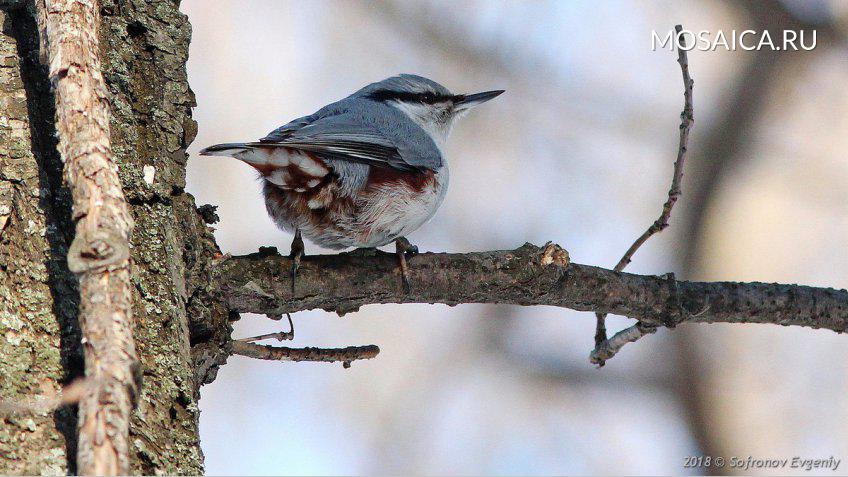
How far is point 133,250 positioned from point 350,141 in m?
1.13

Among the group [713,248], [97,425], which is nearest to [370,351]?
[97,425]

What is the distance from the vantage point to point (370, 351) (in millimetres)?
2330

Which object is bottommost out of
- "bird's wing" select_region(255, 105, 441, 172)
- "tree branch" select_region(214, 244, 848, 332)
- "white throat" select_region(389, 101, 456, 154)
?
"tree branch" select_region(214, 244, 848, 332)

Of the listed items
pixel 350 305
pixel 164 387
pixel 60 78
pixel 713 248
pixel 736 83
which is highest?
pixel 736 83

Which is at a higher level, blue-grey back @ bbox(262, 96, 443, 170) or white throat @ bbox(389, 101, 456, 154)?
white throat @ bbox(389, 101, 456, 154)

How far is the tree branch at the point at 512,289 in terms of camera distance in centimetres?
205

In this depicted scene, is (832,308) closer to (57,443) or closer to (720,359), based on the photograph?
(57,443)

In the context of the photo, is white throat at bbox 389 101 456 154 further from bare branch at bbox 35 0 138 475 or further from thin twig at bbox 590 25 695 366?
bare branch at bbox 35 0 138 475

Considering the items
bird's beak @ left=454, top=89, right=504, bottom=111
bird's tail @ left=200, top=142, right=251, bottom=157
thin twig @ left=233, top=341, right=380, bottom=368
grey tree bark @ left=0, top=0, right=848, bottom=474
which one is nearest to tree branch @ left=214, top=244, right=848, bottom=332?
grey tree bark @ left=0, top=0, right=848, bottom=474

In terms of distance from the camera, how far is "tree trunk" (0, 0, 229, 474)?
1.49 meters

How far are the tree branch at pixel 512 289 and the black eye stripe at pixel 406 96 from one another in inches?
62.5

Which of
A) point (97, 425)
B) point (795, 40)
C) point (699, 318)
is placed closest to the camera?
point (97, 425)

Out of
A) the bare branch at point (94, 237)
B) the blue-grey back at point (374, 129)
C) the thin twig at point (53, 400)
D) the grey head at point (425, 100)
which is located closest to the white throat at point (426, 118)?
the grey head at point (425, 100)

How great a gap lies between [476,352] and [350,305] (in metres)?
3.25
